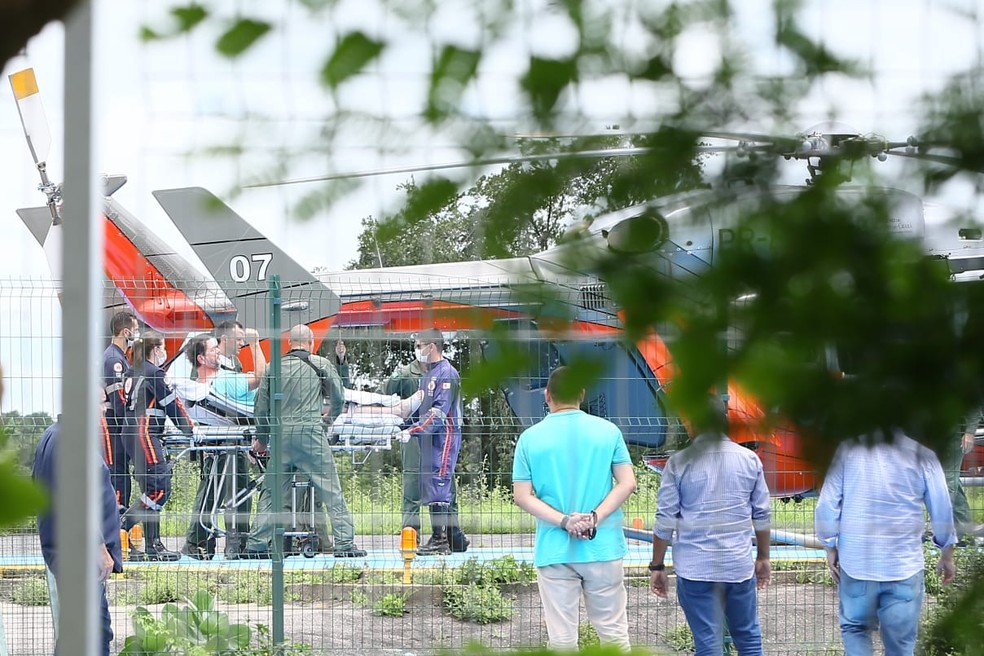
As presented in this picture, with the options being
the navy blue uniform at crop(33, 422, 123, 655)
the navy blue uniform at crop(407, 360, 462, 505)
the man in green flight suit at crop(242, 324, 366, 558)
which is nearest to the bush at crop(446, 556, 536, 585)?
the navy blue uniform at crop(407, 360, 462, 505)

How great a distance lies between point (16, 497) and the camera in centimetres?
43

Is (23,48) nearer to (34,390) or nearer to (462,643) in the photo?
(462,643)

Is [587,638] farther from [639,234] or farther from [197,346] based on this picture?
[197,346]

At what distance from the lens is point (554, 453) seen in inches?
174

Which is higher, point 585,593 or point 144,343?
point 144,343

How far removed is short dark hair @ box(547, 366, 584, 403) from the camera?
564 mm

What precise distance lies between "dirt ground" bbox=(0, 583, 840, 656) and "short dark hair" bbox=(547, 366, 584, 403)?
5.33 metres

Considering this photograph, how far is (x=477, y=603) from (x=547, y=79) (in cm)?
533

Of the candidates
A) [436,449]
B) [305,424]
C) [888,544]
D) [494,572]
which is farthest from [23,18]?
[494,572]

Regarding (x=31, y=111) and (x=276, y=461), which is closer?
(x=31, y=111)

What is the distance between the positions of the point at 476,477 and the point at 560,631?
100 cm

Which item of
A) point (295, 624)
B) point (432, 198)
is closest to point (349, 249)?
point (432, 198)

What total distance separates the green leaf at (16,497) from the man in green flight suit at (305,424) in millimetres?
4770

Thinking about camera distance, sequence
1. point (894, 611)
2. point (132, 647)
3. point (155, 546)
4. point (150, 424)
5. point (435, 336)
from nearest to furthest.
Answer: point (435, 336) < point (894, 611) < point (132, 647) < point (150, 424) < point (155, 546)
